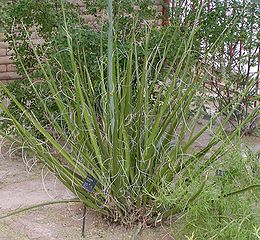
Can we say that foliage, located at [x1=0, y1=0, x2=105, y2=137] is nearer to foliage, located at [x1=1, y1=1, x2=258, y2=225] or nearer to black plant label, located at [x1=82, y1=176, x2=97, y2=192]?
foliage, located at [x1=1, y1=1, x2=258, y2=225]

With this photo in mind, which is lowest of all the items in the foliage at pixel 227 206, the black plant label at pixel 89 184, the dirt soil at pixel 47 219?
the dirt soil at pixel 47 219

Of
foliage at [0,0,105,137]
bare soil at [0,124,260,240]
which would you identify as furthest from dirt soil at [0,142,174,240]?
foliage at [0,0,105,137]

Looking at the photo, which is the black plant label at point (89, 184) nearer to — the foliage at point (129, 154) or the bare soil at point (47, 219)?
the foliage at point (129, 154)

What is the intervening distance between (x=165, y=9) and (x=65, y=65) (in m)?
1.62

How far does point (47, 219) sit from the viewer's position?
3186 mm

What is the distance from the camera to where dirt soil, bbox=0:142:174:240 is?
9.82ft

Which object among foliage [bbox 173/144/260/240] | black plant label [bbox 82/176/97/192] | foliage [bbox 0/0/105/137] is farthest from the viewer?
foliage [bbox 0/0/105/137]

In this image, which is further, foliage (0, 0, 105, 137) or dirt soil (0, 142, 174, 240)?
foliage (0, 0, 105, 137)

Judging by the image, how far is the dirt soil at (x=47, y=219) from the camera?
9.82 feet

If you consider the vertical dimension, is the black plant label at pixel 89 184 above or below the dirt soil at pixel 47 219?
above

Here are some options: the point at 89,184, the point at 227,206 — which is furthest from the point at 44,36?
the point at 227,206

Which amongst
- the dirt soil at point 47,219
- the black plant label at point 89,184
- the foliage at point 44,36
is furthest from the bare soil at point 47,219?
the foliage at point 44,36

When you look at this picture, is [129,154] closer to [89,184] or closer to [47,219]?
[89,184]

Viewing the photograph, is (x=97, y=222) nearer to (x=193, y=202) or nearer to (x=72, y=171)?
(x=72, y=171)
